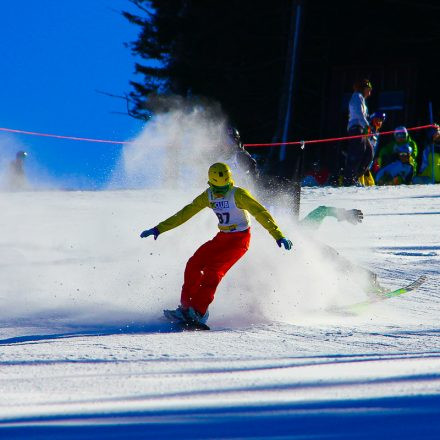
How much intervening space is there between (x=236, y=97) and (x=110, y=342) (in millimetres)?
19894

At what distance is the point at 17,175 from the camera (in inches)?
797

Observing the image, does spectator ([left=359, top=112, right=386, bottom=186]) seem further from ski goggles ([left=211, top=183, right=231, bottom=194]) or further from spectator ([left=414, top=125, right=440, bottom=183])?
ski goggles ([left=211, top=183, right=231, bottom=194])

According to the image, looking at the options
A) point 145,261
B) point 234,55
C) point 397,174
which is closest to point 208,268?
point 145,261

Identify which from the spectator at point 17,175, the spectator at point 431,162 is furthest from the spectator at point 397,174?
the spectator at point 17,175

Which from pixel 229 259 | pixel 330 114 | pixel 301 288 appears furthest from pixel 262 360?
pixel 330 114

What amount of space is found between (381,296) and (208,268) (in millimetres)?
2492

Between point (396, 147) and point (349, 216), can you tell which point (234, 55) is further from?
point (349, 216)

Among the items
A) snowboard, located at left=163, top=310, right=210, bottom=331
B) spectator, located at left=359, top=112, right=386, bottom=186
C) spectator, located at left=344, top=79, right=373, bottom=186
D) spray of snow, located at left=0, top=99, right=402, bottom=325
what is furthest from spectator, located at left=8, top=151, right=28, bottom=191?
snowboard, located at left=163, top=310, right=210, bottom=331

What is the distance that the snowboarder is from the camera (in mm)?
7219

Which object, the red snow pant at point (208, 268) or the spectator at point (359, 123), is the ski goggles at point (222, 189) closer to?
the red snow pant at point (208, 268)

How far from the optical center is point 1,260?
35.7 ft

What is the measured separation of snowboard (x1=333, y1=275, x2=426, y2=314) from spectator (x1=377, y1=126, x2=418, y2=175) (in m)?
8.15

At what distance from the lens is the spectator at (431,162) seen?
18.5 m

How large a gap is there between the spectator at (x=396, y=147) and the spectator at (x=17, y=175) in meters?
7.49
